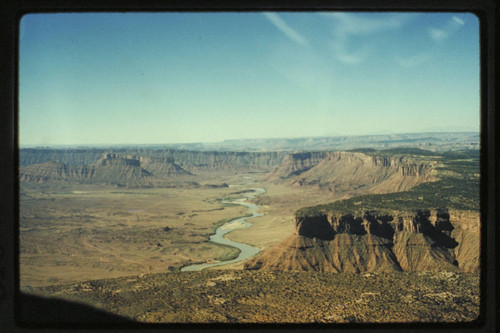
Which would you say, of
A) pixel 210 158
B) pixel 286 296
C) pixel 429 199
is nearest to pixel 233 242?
Result: pixel 429 199

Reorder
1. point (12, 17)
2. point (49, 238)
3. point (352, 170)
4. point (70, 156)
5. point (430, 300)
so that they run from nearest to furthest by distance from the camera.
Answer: point (12, 17), point (430, 300), point (49, 238), point (352, 170), point (70, 156)

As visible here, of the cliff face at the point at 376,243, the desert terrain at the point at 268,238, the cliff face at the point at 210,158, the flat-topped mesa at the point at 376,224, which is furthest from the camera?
the cliff face at the point at 210,158

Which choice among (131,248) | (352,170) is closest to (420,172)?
(352,170)

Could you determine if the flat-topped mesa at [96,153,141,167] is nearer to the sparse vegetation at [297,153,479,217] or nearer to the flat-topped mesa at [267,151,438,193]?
the flat-topped mesa at [267,151,438,193]

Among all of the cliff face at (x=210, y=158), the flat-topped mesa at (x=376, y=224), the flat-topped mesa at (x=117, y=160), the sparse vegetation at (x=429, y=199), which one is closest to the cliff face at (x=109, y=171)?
the flat-topped mesa at (x=117, y=160)

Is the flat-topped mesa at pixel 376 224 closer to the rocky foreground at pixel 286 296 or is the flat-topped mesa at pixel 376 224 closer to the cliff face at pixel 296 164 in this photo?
the rocky foreground at pixel 286 296

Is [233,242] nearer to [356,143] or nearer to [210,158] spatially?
[356,143]
